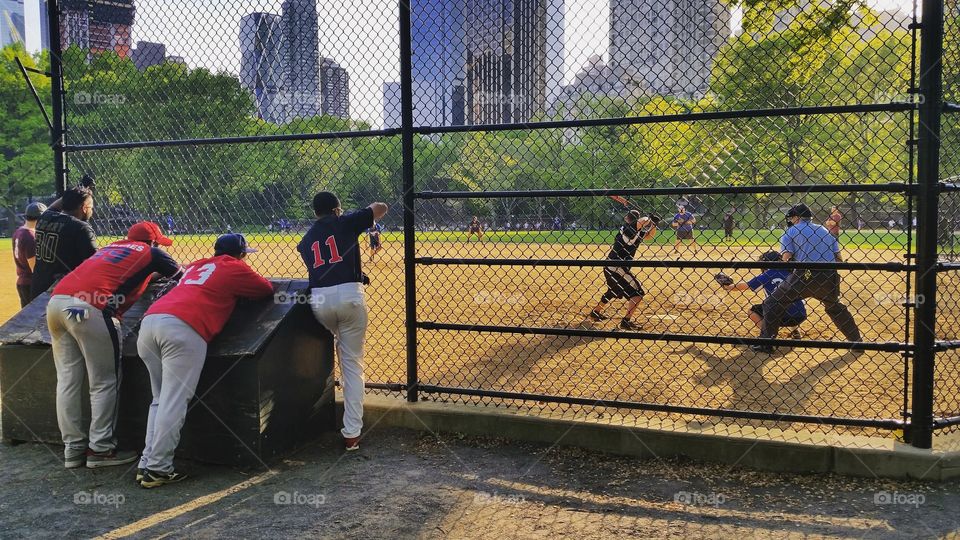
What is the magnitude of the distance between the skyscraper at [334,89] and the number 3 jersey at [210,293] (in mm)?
1883

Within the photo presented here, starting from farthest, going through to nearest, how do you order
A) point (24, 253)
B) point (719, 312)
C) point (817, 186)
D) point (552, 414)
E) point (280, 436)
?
point (719, 312)
point (24, 253)
point (552, 414)
point (280, 436)
point (817, 186)

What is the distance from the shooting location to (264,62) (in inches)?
256

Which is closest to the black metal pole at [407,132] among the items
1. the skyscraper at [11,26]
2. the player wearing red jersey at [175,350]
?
the player wearing red jersey at [175,350]

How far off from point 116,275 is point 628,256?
6.20 metres

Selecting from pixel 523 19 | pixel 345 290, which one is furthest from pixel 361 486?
pixel 523 19

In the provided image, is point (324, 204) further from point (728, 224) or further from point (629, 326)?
point (728, 224)

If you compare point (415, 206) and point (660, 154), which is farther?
point (660, 154)

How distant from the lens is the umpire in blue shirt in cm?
710

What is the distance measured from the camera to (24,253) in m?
7.29

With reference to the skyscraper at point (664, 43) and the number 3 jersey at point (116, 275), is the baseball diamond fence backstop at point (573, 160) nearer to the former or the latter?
the skyscraper at point (664, 43)

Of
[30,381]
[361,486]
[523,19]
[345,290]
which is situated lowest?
[361,486]

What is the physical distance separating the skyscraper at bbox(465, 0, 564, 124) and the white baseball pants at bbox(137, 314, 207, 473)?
2628mm

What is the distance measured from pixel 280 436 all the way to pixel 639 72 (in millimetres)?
3847

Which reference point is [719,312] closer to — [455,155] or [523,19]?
[455,155]
